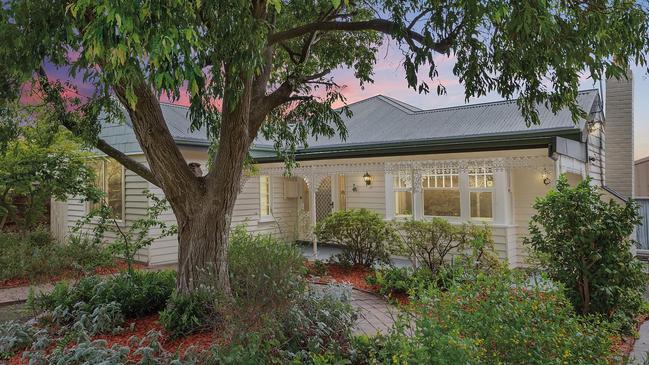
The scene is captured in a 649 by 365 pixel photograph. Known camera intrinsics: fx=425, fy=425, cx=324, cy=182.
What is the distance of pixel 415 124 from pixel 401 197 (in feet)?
8.63

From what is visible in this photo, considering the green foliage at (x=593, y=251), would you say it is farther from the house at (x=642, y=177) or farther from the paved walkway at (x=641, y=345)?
the house at (x=642, y=177)

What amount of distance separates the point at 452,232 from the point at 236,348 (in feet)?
16.9

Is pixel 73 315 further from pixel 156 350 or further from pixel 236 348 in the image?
pixel 236 348

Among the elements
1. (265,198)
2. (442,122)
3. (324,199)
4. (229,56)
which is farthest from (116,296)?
(442,122)

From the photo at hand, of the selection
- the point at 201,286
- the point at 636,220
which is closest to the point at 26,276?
the point at 201,286

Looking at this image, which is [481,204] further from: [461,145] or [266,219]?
[266,219]

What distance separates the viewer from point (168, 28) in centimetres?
285

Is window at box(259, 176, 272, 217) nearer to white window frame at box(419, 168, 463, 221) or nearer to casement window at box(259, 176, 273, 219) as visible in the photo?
casement window at box(259, 176, 273, 219)

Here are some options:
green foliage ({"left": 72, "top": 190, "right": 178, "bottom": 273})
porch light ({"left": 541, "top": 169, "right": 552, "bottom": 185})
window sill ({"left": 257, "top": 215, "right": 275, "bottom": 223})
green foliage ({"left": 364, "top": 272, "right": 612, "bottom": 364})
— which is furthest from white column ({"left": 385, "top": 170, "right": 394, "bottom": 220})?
green foliage ({"left": 364, "top": 272, "right": 612, "bottom": 364})

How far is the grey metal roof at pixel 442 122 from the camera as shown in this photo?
10.4 m

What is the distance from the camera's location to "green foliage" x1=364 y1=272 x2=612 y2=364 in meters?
2.36

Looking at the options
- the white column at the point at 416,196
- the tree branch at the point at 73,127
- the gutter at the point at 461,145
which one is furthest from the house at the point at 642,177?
the tree branch at the point at 73,127

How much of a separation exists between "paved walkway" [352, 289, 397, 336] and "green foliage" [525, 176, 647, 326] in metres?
2.08

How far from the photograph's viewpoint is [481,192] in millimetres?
9891
